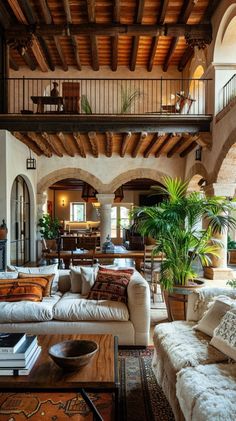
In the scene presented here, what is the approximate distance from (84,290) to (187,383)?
7.41 feet

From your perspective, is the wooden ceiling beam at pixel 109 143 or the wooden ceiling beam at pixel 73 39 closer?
the wooden ceiling beam at pixel 73 39

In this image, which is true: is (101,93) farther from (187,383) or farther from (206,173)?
(187,383)

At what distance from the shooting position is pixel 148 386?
9.50 ft

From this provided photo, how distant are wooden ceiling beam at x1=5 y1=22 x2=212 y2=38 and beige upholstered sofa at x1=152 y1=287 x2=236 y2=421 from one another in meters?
6.47

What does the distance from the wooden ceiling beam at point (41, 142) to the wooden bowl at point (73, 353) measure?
19.3 feet

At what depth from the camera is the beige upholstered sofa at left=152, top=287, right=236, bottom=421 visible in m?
1.79

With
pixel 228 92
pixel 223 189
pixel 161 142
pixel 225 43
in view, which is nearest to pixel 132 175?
pixel 161 142

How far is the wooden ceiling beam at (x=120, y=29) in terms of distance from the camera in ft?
24.8

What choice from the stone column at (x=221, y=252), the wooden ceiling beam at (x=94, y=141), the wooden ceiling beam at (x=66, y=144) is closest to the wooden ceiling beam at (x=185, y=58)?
the wooden ceiling beam at (x=94, y=141)

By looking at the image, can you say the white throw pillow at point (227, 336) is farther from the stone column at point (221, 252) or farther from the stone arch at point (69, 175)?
the stone arch at point (69, 175)

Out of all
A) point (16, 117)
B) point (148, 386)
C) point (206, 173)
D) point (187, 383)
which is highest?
point (16, 117)

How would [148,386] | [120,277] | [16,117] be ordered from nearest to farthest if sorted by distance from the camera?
[148,386], [120,277], [16,117]

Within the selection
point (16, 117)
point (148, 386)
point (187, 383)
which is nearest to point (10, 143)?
point (16, 117)

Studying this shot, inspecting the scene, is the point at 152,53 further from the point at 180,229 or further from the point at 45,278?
the point at 45,278
